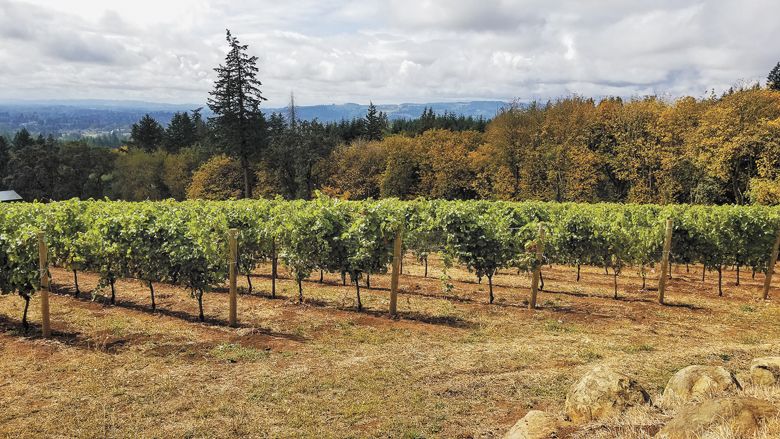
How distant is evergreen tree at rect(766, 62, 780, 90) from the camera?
159 ft

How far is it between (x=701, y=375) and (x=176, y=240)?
1138cm

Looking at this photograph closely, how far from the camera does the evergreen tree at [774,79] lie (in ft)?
159

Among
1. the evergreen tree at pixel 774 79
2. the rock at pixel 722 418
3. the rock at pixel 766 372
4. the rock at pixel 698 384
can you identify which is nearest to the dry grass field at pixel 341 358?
the rock at pixel 722 418

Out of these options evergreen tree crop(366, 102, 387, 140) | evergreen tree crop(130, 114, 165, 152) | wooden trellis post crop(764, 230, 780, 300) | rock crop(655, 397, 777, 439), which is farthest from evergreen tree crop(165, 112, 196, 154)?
rock crop(655, 397, 777, 439)

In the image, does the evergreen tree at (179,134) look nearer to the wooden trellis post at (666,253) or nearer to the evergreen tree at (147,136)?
the evergreen tree at (147,136)

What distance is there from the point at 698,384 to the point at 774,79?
201 ft

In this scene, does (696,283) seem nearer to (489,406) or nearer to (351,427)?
(489,406)

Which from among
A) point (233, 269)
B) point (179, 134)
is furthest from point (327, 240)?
point (179, 134)

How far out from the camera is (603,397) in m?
6.65

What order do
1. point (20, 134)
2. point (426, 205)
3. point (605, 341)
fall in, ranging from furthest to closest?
point (20, 134), point (426, 205), point (605, 341)

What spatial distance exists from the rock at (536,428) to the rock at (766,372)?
3.62 meters

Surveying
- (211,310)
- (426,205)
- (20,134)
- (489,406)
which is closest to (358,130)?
(20,134)

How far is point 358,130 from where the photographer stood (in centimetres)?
8888

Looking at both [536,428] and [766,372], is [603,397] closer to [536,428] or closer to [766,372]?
[536,428]
